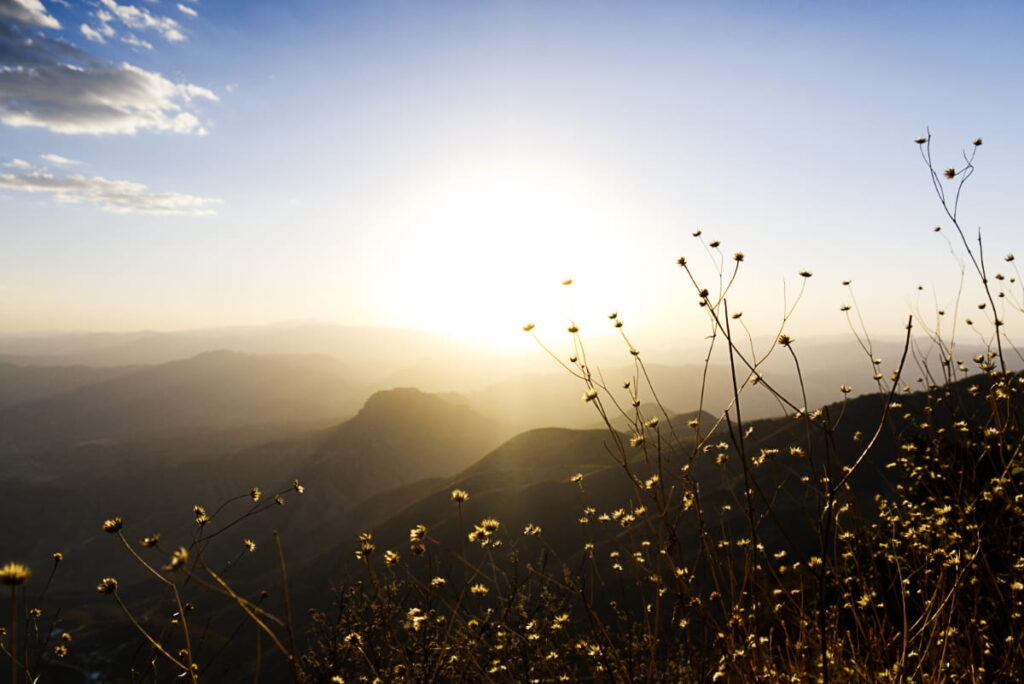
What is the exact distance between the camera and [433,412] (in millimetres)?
112375

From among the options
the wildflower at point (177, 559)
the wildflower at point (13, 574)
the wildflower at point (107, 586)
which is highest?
the wildflower at point (177, 559)

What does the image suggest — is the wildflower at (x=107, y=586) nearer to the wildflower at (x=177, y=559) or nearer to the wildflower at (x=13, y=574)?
the wildflower at (x=13, y=574)

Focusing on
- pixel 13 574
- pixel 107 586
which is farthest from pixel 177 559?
pixel 107 586

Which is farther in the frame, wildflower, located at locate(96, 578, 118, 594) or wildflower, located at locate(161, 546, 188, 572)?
wildflower, located at locate(96, 578, 118, 594)

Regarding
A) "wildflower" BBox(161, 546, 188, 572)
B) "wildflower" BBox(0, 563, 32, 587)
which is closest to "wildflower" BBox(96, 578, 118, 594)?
"wildflower" BBox(0, 563, 32, 587)

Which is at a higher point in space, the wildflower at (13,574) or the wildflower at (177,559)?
the wildflower at (177,559)

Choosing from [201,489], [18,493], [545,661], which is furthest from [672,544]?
[18,493]

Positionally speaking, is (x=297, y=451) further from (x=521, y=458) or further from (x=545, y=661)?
(x=545, y=661)

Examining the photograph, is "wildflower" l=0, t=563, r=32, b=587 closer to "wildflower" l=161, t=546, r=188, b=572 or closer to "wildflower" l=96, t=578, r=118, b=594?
"wildflower" l=161, t=546, r=188, b=572

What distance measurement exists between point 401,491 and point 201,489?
41.2 m

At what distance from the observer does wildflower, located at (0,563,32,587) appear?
4.73 ft

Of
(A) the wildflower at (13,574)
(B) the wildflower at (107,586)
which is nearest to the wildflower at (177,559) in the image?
(A) the wildflower at (13,574)

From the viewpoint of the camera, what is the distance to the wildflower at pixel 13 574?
1.44 metres

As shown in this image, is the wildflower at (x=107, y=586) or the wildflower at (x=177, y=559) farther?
the wildflower at (x=107, y=586)
